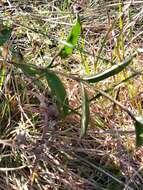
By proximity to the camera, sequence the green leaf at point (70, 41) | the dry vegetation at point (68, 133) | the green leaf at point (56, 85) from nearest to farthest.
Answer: the green leaf at point (56, 85) → the green leaf at point (70, 41) → the dry vegetation at point (68, 133)

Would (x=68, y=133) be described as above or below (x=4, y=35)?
below

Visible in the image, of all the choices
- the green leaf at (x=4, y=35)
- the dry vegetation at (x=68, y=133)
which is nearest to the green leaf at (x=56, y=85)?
the dry vegetation at (x=68, y=133)

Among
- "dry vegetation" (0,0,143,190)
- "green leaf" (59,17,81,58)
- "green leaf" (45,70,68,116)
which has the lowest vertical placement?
"dry vegetation" (0,0,143,190)

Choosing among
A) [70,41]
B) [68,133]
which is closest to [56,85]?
[70,41]

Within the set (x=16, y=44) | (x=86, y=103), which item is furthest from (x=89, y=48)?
(x=86, y=103)

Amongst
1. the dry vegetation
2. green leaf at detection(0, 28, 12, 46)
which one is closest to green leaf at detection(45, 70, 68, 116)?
the dry vegetation

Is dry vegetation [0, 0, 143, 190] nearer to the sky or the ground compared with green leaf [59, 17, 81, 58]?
nearer to the ground

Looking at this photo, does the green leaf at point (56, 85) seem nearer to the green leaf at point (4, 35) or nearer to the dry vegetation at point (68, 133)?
the dry vegetation at point (68, 133)

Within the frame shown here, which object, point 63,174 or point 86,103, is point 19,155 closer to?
point 63,174

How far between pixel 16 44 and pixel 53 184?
59 centimetres

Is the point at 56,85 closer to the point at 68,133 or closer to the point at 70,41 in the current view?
the point at 70,41

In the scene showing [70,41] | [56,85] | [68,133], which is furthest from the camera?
[68,133]

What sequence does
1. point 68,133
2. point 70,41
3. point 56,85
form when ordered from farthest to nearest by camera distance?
1. point 68,133
2. point 70,41
3. point 56,85

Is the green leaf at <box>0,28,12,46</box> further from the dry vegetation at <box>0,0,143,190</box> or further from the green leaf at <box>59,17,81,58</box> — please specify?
the green leaf at <box>59,17,81,58</box>
